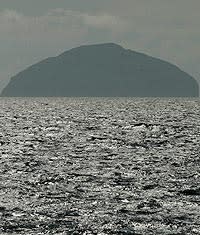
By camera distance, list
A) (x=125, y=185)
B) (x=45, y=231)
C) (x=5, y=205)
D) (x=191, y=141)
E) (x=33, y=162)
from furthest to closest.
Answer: (x=191, y=141), (x=33, y=162), (x=125, y=185), (x=5, y=205), (x=45, y=231)

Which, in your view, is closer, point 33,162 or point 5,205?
point 5,205

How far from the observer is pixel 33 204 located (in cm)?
2680

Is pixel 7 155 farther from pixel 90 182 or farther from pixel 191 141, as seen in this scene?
pixel 191 141

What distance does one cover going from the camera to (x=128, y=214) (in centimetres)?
2456

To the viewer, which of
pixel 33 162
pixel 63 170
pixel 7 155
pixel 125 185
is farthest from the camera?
pixel 7 155

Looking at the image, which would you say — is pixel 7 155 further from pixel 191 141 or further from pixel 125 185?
pixel 191 141

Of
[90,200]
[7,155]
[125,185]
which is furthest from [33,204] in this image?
[7,155]

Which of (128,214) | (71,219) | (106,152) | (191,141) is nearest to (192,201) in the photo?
(128,214)

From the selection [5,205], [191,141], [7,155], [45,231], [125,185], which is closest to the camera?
[45,231]

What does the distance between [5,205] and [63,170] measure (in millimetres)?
12331

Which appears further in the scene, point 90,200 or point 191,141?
point 191,141

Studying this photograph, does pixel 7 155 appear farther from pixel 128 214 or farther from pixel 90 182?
pixel 128 214

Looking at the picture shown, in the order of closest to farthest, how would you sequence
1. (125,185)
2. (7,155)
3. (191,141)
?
(125,185), (7,155), (191,141)

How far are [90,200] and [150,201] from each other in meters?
3.41
